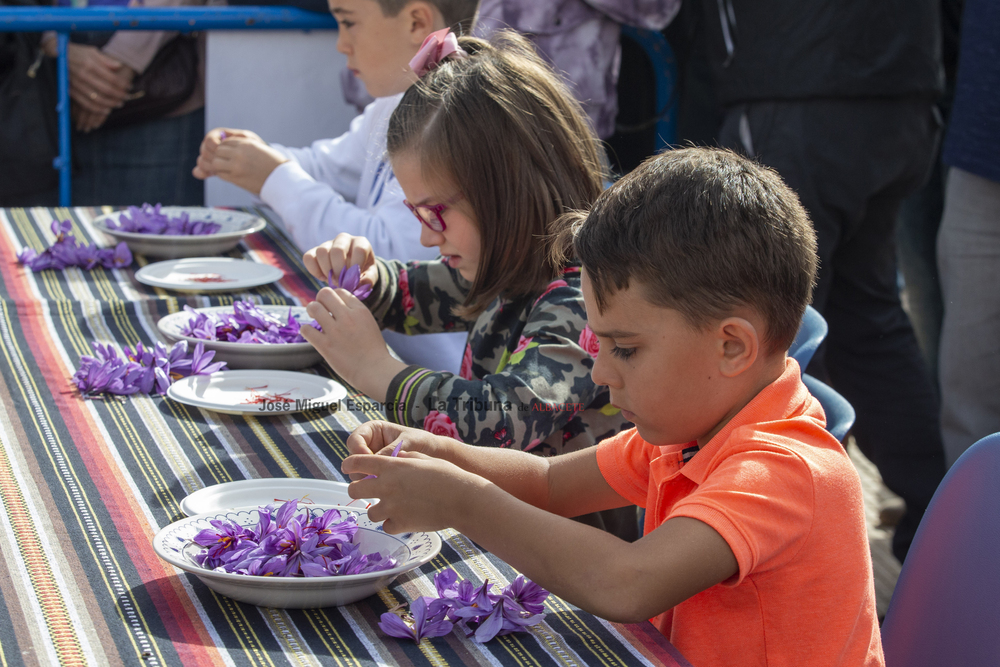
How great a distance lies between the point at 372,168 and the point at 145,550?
1.81 meters

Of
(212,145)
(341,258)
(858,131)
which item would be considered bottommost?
(212,145)

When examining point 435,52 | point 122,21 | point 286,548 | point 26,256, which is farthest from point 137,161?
point 286,548

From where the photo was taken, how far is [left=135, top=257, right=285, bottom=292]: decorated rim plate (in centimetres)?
209

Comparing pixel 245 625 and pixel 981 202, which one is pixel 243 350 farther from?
pixel 981 202

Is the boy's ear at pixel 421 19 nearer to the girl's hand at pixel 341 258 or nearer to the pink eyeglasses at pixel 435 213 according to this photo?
the girl's hand at pixel 341 258

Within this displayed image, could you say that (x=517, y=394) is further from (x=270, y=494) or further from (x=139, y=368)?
(x=139, y=368)

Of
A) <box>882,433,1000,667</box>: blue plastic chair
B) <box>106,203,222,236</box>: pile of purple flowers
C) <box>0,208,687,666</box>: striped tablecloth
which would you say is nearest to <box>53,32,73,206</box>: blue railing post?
<box>106,203,222,236</box>: pile of purple flowers

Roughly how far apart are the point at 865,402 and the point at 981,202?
841mm

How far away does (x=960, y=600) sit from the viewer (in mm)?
1184

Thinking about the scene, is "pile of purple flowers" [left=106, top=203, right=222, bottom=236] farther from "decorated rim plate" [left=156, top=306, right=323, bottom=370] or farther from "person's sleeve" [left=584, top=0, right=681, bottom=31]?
"person's sleeve" [left=584, top=0, right=681, bottom=31]

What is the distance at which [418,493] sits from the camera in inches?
41.4

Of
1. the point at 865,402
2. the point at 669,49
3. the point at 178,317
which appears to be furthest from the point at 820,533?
the point at 669,49

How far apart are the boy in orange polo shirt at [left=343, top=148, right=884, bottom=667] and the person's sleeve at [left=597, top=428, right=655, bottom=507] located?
0.15 metres

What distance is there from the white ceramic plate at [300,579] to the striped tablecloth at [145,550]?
2cm
